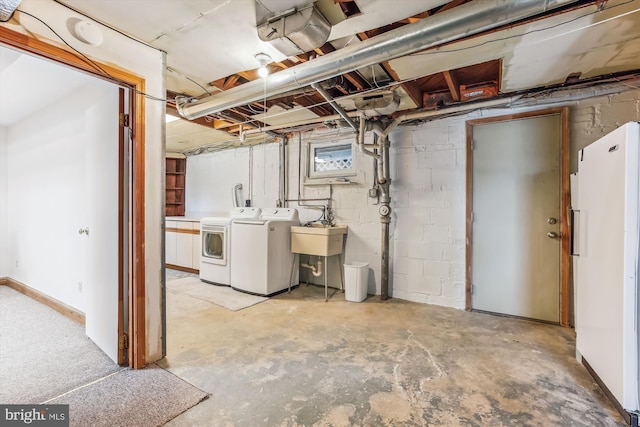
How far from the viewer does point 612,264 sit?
65.9 inches

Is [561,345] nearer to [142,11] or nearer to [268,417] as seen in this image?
[268,417]

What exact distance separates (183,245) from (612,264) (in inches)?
208

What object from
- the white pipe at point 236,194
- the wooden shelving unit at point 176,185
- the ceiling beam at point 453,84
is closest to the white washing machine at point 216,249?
the white pipe at point 236,194

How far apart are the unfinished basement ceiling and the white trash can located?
6.31 feet

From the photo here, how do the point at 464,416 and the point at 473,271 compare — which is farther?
the point at 473,271

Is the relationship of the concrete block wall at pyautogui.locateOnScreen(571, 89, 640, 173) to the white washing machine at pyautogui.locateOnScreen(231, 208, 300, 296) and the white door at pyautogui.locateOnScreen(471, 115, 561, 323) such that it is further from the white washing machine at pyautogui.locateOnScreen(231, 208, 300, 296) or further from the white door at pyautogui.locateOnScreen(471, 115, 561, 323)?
the white washing machine at pyautogui.locateOnScreen(231, 208, 300, 296)

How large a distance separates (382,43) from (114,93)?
6.16ft

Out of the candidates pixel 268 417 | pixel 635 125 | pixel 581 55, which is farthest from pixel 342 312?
pixel 581 55

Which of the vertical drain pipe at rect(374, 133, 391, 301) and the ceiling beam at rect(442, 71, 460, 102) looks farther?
the vertical drain pipe at rect(374, 133, 391, 301)

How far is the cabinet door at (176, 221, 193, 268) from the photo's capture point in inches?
197

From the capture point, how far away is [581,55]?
7.17 feet


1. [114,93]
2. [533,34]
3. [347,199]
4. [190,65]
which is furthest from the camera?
[347,199]

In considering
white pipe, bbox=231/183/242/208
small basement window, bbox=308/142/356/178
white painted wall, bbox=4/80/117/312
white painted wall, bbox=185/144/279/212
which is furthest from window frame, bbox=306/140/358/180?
white painted wall, bbox=4/80/117/312

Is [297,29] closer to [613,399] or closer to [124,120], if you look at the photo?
[124,120]
